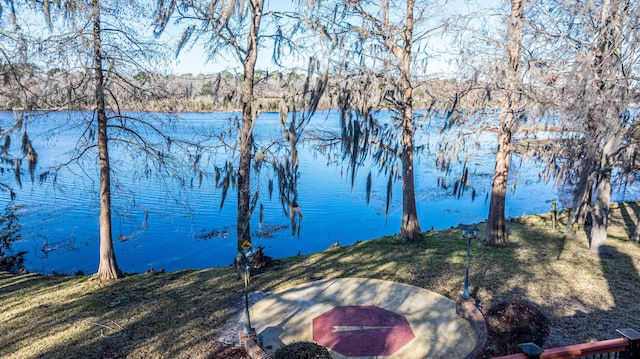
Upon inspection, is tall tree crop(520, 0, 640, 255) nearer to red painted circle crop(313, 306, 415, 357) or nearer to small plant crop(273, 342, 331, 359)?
red painted circle crop(313, 306, 415, 357)

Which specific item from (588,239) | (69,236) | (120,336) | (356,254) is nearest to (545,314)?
(356,254)

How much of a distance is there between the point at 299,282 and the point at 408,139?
5768 mm

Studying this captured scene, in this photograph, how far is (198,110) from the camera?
11320 millimetres

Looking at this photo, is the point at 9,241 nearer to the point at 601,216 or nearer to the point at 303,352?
the point at 303,352

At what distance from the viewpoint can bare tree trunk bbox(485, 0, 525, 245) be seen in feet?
32.8

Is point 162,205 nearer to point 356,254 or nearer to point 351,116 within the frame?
point 356,254

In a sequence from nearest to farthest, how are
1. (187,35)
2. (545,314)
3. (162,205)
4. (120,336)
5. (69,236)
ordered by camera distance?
(120,336) → (545,314) → (187,35) → (69,236) → (162,205)

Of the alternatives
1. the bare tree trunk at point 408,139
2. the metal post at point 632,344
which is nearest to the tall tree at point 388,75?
the bare tree trunk at point 408,139

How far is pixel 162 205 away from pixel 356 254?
40.6 feet

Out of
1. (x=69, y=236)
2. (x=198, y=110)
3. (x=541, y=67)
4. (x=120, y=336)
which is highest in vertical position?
(x=541, y=67)

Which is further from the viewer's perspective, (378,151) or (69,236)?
(69,236)

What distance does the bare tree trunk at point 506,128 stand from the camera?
9.98 meters

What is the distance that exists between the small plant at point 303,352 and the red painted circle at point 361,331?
1690 mm

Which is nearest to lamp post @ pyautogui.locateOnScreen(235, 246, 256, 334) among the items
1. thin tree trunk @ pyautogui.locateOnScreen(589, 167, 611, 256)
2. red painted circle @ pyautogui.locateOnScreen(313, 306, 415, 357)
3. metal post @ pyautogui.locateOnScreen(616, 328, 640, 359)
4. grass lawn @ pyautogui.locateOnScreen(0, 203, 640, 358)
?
grass lawn @ pyautogui.locateOnScreen(0, 203, 640, 358)
